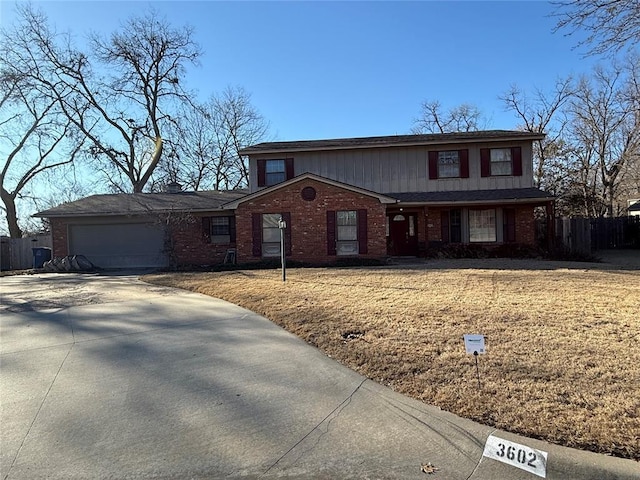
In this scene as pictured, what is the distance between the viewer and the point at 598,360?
15.1ft

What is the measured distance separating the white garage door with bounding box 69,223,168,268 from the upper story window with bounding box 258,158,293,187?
548 cm

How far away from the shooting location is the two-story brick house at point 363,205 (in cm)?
1661

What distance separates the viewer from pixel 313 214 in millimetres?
16656

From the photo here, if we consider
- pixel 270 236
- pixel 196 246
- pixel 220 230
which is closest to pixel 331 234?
pixel 270 236

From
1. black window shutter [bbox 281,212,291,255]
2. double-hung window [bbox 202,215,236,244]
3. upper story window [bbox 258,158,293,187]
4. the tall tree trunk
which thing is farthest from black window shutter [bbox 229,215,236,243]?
the tall tree trunk

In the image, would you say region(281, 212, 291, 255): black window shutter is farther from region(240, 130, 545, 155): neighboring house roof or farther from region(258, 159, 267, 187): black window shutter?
region(240, 130, 545, 155): neighboring house roof

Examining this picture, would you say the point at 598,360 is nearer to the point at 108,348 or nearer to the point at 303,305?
the point at 303,305

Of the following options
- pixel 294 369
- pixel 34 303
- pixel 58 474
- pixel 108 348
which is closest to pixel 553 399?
pixel 294 369

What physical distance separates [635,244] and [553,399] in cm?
2646

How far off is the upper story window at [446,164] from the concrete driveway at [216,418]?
48.3ft

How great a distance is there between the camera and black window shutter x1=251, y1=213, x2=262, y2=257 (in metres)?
17.0

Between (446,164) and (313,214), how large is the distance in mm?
7000

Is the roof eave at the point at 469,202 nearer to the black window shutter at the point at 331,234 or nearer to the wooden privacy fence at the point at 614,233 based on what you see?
the black window shutter at the point at 331,234

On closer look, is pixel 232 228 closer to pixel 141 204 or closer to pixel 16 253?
pixel 141 204
